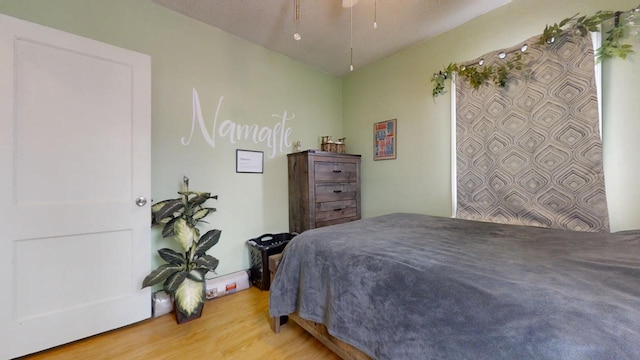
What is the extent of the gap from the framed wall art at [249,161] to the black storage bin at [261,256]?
74 cm

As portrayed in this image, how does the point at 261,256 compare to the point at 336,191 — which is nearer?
the point at 261,256

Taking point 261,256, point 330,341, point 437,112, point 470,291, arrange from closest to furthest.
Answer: point 470,291, point 330,341, point 261,256, point 437,112

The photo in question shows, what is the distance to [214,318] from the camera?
182cm

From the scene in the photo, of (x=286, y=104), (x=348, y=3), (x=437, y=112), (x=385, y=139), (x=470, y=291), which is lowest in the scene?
(x=470, y=291)

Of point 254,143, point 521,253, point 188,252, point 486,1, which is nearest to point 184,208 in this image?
point 188,252

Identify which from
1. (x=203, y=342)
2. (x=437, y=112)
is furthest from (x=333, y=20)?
(x=203, y=342)

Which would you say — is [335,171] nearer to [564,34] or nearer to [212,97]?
[212,97]

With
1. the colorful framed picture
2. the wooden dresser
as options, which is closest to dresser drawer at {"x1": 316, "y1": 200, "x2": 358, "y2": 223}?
the wooden dresser

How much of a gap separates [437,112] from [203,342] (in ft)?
9.11

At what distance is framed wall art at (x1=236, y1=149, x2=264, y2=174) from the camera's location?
2.47 meters

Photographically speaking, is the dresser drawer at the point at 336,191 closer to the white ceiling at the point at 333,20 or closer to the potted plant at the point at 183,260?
the potted plant at the point at 183,260

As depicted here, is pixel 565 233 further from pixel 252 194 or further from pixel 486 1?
pixel 252 194

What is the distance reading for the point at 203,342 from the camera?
154cm

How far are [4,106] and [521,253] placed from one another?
284 centimetres
